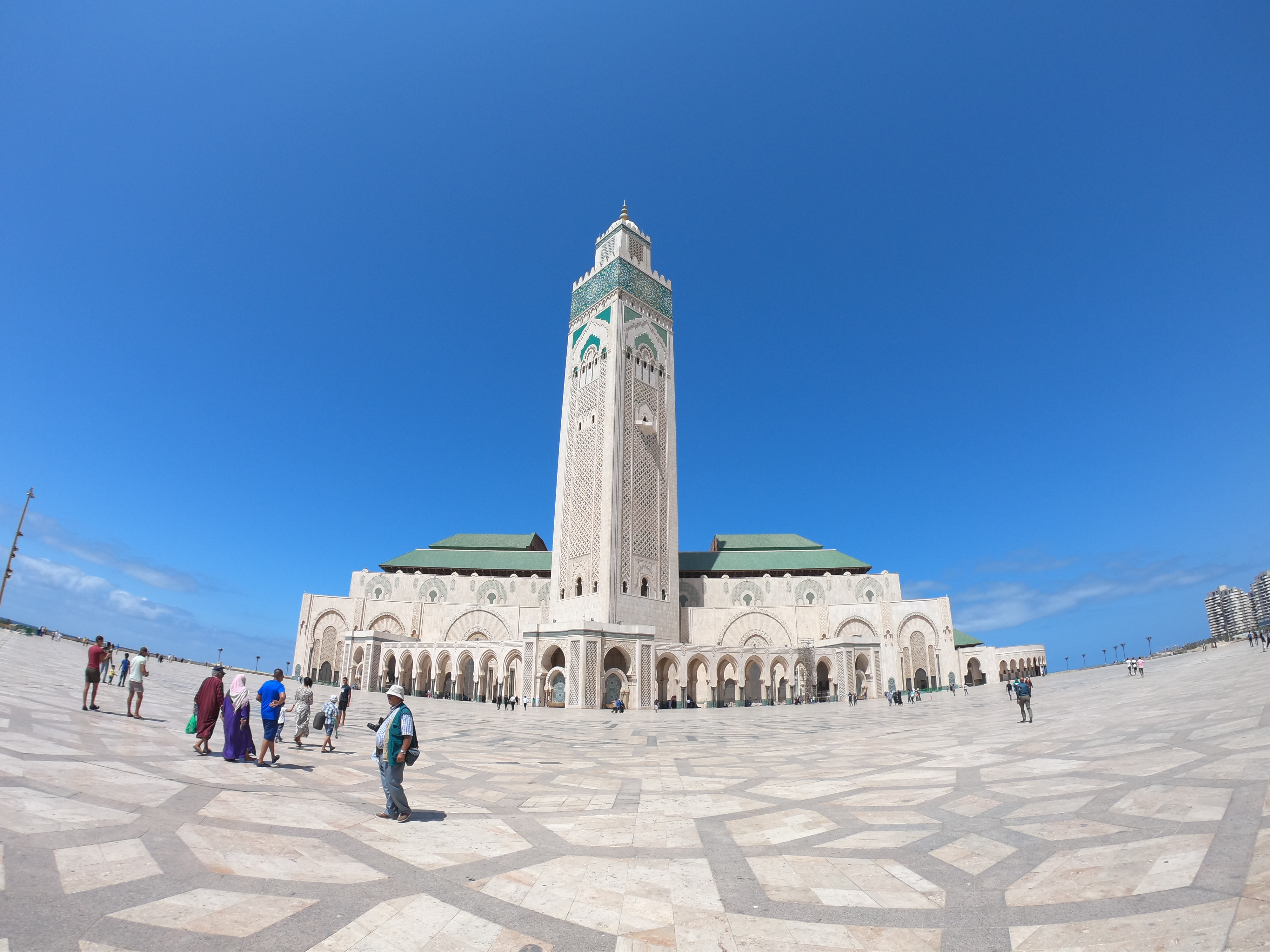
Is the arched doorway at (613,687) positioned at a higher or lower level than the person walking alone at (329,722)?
lower

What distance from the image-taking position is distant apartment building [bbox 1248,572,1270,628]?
417 feet

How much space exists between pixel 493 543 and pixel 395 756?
52.6m

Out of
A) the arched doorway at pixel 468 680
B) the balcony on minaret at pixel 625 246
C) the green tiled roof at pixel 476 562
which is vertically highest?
the balcony on minaret at pixel 625 246

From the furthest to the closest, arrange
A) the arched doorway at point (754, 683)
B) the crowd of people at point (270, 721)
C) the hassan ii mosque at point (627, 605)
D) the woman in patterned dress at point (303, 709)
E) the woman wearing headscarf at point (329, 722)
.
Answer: the arched doorway at point (754, 683) → the hassan ii mosque at point (627, 605) → the woman in patterned dress at point (303, 709) → the woman wearing headscarf at point (329, 722) → the crowd of people at point (270, 721)

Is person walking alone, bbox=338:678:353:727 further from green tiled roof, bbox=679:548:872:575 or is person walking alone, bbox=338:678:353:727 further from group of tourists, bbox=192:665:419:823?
green tiled roof, bbox=679:548:872:575

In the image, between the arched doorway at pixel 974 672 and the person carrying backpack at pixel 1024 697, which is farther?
the arched doorway at pixel 974 672

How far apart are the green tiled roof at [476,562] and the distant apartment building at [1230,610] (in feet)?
525

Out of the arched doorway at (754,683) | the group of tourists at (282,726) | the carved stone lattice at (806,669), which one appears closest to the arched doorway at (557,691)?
the arched doorway at (754,683)

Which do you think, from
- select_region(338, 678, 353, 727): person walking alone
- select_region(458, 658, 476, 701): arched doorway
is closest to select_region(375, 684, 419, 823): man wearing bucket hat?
select_region(338, 678, 353, 727): person walking alone

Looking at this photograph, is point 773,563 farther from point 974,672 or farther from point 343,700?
point 343,700

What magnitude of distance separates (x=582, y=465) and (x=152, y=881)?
3971 centimetres

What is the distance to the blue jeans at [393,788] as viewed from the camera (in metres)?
5.23

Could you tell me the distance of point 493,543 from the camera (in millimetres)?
56688

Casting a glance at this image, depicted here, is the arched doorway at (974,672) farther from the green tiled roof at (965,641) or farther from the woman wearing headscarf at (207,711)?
the woman wearing headscarf at (207,711)
